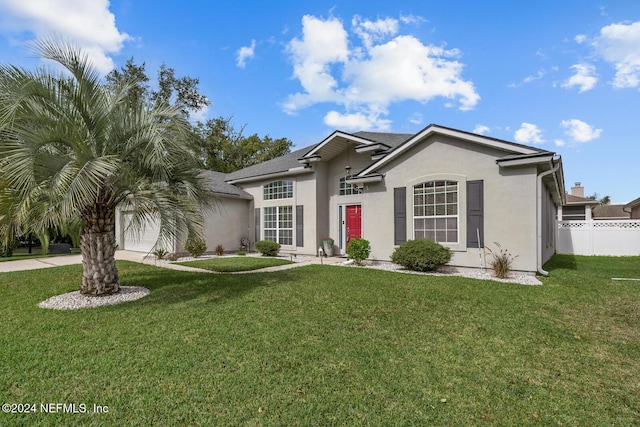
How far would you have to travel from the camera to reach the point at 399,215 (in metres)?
11.7

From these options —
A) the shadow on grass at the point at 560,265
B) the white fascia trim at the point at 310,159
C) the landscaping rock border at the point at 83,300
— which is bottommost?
the shadow on grass at the point at 560,265

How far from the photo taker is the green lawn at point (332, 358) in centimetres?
292

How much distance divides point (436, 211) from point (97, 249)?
9.95 meters

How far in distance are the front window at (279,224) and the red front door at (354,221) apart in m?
3.06

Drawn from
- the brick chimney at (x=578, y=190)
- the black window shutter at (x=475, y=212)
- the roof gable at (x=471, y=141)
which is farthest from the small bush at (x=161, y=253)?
the brick chimney at (x=578, y=190)

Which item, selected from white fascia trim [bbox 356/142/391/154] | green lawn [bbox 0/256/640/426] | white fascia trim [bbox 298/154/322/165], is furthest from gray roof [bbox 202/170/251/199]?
green lawn [bbox 0/256/640/426]

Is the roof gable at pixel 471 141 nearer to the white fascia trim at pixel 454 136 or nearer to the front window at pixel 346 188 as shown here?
the white fascia trim at pixel 454 136

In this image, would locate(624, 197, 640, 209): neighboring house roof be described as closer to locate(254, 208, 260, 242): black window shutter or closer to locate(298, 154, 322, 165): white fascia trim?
locate(298, 154, 322, 165): white fascia trim

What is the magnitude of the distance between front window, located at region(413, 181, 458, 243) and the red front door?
11.0 feet

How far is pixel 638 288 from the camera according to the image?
25.4ft

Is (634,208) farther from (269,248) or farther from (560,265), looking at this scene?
(269,248)

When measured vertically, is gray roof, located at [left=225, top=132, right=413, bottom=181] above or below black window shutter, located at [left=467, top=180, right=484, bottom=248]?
above

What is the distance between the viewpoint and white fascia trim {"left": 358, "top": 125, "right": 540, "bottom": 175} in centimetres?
945

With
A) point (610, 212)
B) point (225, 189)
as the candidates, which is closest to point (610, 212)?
point (610, 212)
